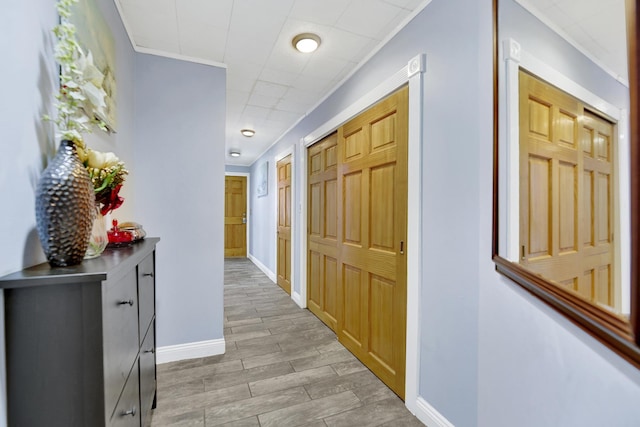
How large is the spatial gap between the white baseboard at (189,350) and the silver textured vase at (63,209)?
5.72 feet

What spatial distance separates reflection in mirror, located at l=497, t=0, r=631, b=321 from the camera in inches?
21.2

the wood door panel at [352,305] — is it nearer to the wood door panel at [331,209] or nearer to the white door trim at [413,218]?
the wood door panel at [331,209]

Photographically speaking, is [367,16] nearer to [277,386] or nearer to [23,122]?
[23,122]

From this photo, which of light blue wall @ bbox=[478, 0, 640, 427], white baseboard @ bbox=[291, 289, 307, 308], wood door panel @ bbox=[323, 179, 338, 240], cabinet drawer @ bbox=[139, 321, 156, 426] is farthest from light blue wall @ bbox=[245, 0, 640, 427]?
white baseboard @ bbox=[291, 289, 307, 308]

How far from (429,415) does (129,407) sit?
1.47 m

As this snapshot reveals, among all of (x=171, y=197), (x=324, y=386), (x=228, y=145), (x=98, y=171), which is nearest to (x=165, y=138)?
(x=171, y=197)

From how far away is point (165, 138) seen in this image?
2199 millimetres

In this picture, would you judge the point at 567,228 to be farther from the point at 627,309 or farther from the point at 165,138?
the point at 165,138

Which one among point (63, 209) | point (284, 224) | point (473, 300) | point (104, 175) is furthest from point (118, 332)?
point (284, 224)

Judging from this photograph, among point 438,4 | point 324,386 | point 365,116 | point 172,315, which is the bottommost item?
point 324,386

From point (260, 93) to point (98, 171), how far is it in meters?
2.22

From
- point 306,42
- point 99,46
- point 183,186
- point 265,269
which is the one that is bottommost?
point 265,269

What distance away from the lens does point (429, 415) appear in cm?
155

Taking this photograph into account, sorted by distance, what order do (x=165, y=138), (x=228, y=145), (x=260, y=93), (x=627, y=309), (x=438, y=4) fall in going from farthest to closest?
(x=228, y=145)
(x=260, y=93)
(x=165, y=138)
(x=438, y=4)
(x=627, y=309)
